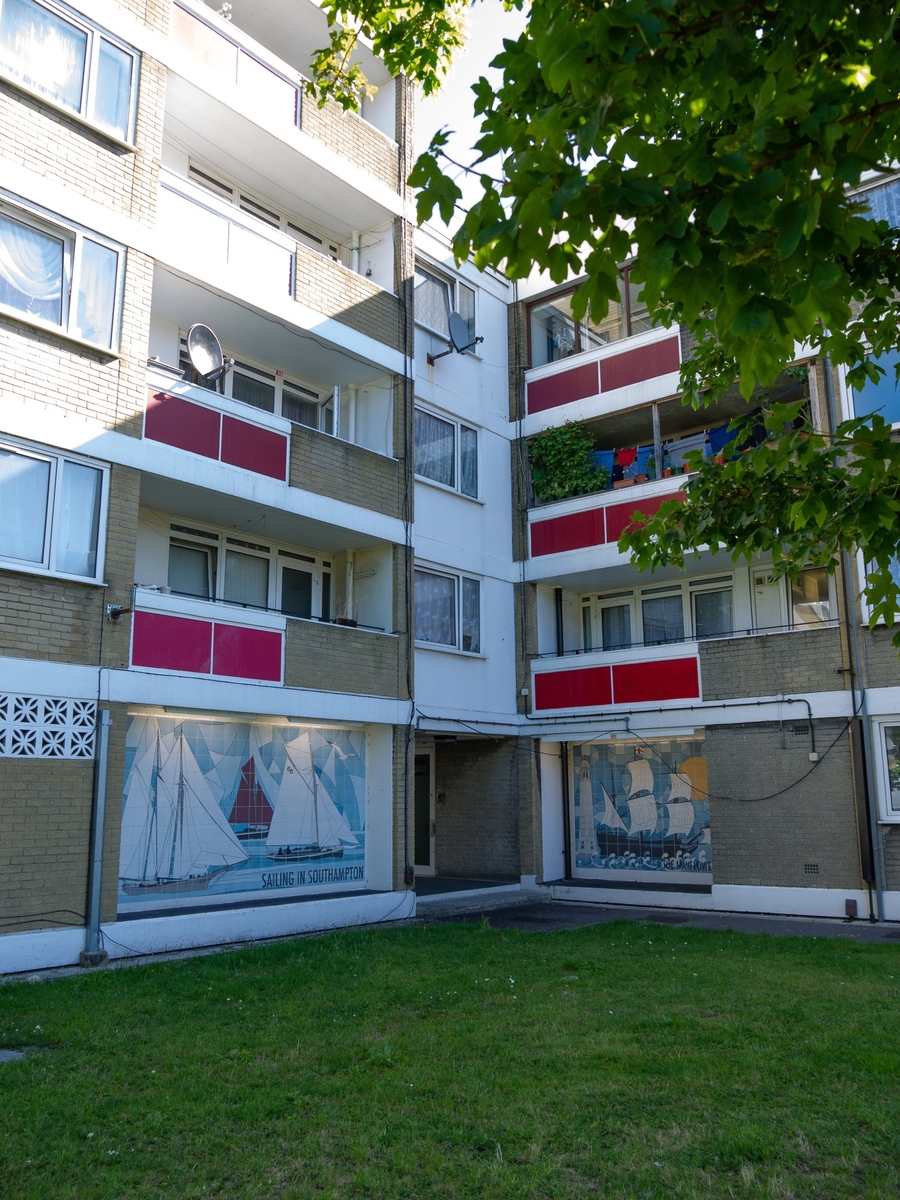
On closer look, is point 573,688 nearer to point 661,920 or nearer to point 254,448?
point 661,920

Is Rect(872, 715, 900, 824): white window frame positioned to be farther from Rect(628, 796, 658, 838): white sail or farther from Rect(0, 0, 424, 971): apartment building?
Rect(0, 0, 424, 971): apartment building

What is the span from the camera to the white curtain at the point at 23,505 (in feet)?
34.6

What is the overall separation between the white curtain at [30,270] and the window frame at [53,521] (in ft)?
4.99

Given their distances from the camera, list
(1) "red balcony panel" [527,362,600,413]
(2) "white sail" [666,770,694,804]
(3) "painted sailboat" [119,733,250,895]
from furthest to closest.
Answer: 1. (1) "red balcony panel" [527,362,600,413]
2. (2) "white sail" [666,770,694,804]
3. (3) "painted sailboat" [119,733,250,895]

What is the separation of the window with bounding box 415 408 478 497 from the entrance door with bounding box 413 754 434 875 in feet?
17.9

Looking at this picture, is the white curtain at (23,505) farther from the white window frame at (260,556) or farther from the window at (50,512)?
the white window frame at (260,556)

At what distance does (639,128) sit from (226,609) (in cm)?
978

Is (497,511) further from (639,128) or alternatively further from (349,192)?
(639,128)

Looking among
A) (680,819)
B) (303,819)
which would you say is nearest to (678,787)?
(680,819)

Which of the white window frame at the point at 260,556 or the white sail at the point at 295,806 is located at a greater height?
the white window frame at the point at 260,556

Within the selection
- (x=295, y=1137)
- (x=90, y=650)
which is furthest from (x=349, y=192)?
(x=295, y=1137)

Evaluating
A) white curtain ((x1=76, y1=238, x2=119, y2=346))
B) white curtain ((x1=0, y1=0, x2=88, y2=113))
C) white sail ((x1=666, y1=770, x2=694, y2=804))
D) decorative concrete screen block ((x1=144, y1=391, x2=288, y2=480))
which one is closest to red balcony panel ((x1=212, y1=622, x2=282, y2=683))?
decorative concrete screen block ((x1=144, y1=391, x2=288, y2=480))

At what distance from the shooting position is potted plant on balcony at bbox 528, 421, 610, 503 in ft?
61.0

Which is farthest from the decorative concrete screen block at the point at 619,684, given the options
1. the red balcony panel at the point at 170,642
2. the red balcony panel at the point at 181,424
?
the red balcony panel at the point at 181,424
